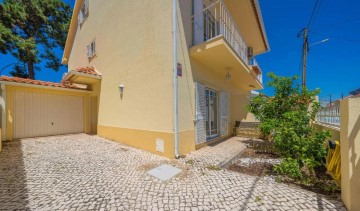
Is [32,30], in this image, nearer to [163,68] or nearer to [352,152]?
[163,68]

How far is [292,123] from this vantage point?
519 centimetres

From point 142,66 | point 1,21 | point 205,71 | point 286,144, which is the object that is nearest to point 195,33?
point 205,71

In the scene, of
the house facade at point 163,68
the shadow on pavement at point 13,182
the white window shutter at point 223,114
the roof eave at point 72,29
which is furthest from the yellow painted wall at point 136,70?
the roof eave at point 72,29

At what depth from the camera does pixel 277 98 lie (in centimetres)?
725

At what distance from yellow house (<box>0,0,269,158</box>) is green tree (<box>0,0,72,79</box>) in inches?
355

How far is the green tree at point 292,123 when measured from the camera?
4594mm

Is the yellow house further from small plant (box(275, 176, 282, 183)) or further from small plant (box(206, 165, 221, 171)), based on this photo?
small plant (box(275, 176, 282, 183))

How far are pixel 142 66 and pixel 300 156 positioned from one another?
642 centimetres

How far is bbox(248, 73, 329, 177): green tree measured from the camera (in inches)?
181

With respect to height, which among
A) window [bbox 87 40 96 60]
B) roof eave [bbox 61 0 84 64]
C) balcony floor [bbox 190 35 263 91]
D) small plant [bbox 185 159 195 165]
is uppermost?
roof eave [bbox 61 0 84 64]

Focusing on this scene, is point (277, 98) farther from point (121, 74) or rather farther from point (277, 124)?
point (121, 74)

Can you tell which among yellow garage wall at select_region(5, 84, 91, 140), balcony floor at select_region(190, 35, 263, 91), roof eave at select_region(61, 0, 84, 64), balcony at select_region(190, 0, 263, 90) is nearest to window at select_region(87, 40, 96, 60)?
yellow garage wall at select_region(5, 84, 91, 140)

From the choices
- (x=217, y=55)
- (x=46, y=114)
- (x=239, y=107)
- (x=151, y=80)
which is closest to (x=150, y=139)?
(x=151, y=80)

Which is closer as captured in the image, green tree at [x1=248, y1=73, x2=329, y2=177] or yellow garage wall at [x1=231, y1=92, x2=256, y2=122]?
green tree at [x1=248, y1=73, x2=329, y2=177]
